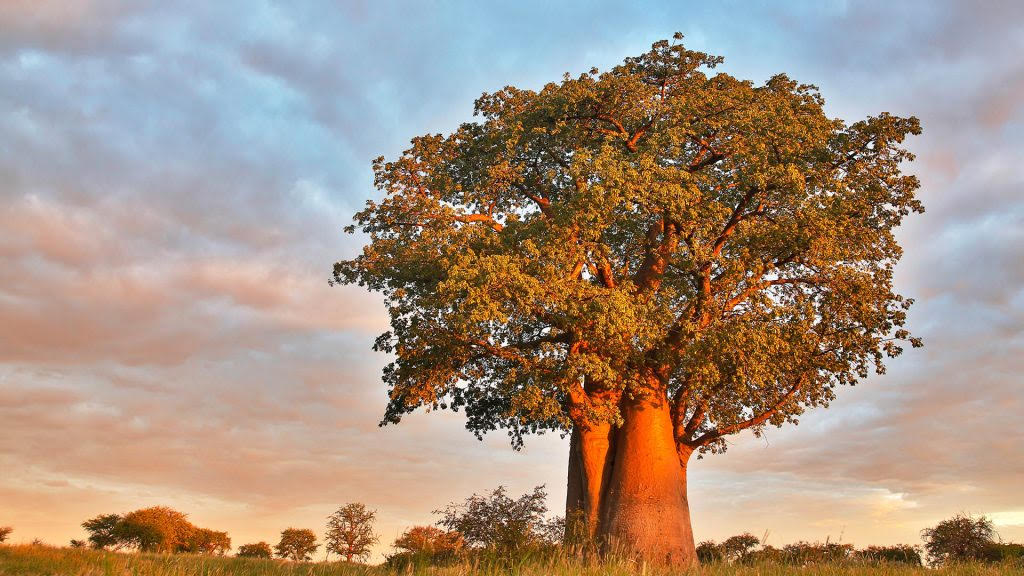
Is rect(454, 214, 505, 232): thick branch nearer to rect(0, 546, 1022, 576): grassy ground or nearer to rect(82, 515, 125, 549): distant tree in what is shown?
rect(0, 546, 1022, 576): grassy ground

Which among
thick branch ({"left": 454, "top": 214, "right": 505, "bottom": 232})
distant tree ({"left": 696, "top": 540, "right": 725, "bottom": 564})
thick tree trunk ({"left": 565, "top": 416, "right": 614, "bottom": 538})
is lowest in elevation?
distant tree ({"left": 696, "top": 540, "right": 725, "bottom": 564})

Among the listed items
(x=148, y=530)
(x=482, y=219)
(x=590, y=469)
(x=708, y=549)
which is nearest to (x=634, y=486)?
(x=590, y=469)

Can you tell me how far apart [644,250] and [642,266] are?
60 cm

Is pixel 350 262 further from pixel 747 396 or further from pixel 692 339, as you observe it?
pixel 747 396

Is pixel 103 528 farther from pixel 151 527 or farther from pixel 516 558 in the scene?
pixel 516 558

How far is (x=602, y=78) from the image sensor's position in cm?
2506

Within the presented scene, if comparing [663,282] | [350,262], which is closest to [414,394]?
[350,262]

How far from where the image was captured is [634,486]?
2264 centimetres

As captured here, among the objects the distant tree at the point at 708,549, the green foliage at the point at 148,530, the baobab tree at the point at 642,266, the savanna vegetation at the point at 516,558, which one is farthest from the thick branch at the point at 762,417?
the green foliage at the point at 148,530

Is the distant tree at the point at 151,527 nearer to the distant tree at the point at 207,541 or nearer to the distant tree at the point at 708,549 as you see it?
the distant tree at the point at 207,541

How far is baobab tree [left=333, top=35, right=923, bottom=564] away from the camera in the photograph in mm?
20547

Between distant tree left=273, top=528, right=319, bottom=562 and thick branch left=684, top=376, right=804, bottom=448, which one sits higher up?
thick branch left=684, top=376, right=804, bottom=448

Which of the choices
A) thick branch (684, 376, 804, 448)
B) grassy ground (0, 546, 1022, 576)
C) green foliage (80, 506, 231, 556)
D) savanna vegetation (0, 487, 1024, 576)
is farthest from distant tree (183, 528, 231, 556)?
thick branch (684, 376, 804, 448)

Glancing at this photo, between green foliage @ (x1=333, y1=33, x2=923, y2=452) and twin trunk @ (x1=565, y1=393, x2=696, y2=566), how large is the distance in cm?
95
